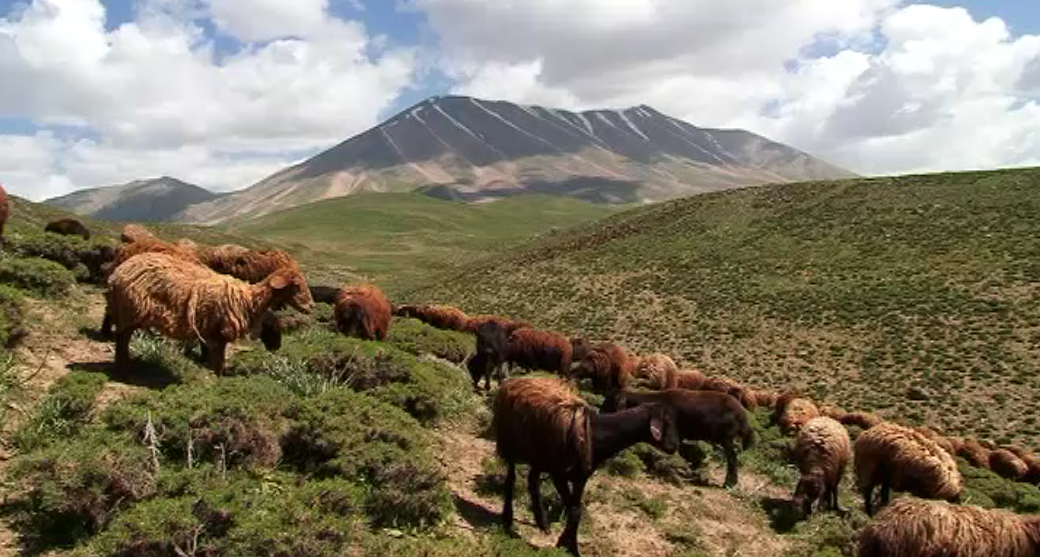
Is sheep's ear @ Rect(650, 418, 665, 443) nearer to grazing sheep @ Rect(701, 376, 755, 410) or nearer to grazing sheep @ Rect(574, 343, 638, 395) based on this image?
grazing sheep @ Rect(574, 343, 638, 395)

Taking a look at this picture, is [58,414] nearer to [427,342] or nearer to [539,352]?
[427,342]

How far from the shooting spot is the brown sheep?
61.5 ft

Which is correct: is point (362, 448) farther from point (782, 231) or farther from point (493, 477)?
point (782, 231)

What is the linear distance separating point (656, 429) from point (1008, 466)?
18913 millimetres

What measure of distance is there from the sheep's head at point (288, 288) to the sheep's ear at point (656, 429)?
229 inches

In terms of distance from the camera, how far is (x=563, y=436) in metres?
10.1

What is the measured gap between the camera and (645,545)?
443 inches

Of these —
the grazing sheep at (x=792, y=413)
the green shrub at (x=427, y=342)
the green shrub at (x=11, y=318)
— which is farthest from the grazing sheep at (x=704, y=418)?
the green shrub at (x=11, y=318)

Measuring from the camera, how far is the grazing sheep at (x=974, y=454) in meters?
23.8

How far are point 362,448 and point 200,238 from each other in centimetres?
11629

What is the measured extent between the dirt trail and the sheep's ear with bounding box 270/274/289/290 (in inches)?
142

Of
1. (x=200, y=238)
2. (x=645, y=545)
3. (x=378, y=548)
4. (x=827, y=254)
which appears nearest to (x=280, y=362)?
(x=378, y=548)

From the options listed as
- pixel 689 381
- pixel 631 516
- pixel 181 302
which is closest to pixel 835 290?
pixel 689 381

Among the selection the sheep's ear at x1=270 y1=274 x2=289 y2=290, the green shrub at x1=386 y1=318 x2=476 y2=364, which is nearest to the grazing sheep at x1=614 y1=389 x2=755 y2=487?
the green shrub at x1=386 y1=318 x2=476 y2=364
